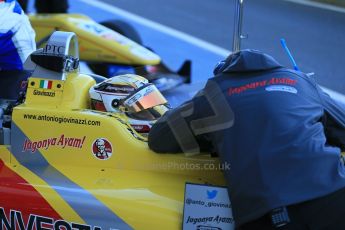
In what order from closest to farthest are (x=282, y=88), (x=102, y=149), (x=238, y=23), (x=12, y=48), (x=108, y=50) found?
(x=282, y=88)
(x=102, y=149)
(x=238, y=23)
(x=12, y=48)
(x=108, y=50)

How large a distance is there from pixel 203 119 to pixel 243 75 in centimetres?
24

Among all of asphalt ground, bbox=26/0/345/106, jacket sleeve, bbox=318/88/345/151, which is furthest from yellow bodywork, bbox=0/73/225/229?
asphalt ground, bbox=26/0/345/106

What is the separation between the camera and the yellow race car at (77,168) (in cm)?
240

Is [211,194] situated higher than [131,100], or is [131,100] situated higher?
[131,100]

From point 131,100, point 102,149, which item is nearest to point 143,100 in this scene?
point 131,100

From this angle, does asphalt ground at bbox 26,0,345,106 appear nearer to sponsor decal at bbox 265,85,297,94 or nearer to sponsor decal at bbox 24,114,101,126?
sponsor decal at bbox 265,85,297,94

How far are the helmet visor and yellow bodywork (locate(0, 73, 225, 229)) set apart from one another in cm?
7

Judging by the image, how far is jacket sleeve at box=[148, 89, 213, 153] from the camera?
2.38m

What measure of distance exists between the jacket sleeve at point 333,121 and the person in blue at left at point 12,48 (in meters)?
1.64

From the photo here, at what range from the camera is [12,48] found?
3.36 metres

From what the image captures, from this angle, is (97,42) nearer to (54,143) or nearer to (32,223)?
(54,143)

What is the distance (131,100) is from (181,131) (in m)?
0.36

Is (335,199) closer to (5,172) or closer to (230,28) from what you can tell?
(5,172)

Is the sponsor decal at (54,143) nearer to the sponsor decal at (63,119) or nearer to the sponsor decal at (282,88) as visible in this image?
the sponsor decal at (63,119)
